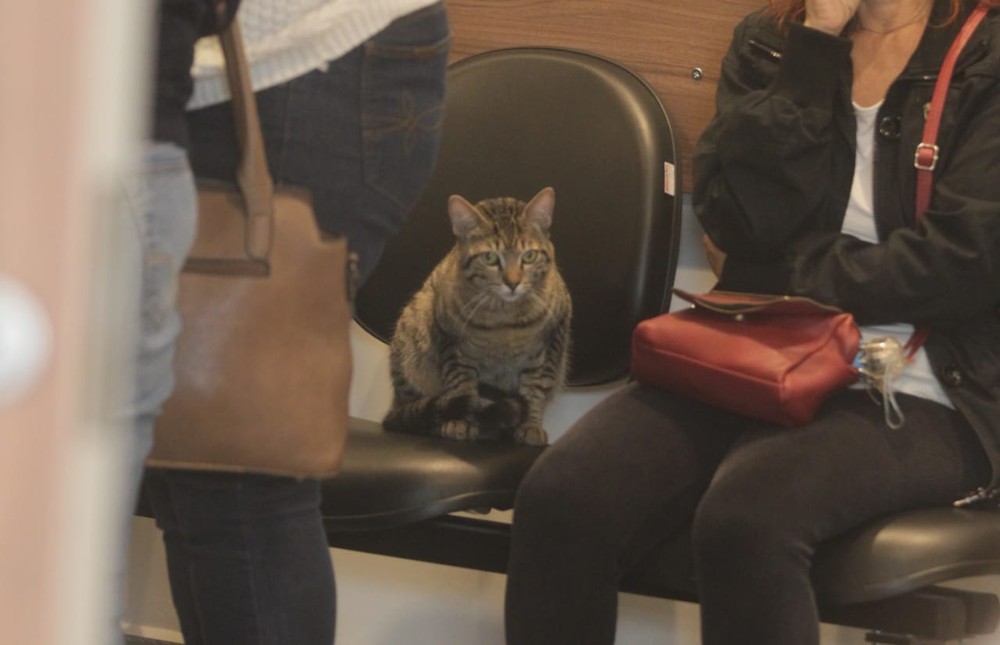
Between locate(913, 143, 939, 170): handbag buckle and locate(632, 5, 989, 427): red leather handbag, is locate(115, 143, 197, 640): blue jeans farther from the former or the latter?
locate(913, 143, 939, 170): handbag buckle

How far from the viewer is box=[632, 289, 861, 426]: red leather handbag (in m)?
1.20

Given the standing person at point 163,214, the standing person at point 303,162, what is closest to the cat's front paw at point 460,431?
the standing person at point 303,162

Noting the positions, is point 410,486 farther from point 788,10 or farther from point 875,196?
point 788,10

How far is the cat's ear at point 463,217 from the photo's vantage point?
1585 millimetres

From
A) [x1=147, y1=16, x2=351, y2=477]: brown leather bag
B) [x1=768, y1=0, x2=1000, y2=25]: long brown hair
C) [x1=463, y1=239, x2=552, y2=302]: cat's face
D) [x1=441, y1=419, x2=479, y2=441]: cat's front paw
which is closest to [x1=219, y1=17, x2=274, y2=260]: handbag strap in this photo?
[x1=147, y1=16, x2=351, y2=477]: brown leather bag

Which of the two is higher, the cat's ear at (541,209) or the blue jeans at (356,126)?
the blue jeans at (356,126)

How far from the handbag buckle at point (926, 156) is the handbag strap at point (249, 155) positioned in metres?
0.81

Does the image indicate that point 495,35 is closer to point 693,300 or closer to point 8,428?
point 693,300

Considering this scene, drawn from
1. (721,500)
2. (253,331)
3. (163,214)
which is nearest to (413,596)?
(721,500)

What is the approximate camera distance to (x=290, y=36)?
815 millimetres

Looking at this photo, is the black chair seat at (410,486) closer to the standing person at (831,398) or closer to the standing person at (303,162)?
the standing person at (831,398)

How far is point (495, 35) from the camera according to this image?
1.82m

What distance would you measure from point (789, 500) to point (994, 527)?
8.3 inches

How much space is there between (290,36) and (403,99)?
0.32ft
